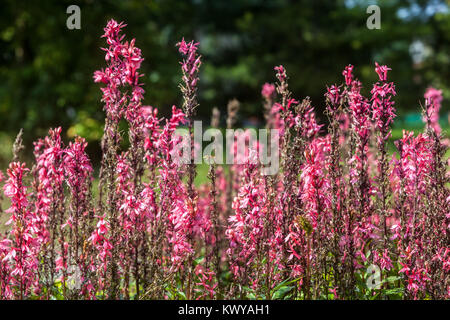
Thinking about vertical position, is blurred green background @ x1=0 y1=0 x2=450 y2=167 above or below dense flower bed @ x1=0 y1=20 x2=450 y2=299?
above

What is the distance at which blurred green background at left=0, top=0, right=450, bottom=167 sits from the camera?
15.3 metres

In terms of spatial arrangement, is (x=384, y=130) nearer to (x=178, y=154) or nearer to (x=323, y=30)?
(x=178, y=154)

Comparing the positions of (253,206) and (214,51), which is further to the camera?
(214,51)

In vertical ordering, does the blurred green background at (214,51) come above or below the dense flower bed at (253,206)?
above

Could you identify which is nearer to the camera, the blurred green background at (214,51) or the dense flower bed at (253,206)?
the dense flower bed at (253,206)

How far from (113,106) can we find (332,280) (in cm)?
198

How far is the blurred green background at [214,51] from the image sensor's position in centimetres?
1527

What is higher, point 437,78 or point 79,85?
point 437,78

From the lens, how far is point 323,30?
24094 millimetres

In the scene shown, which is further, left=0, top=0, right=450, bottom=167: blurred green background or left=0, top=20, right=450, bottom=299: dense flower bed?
left=0, top=0, right=450, bottom=167: blurred green background

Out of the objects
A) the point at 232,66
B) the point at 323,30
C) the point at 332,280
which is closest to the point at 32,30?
the point at 232,66

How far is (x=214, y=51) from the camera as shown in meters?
25.1

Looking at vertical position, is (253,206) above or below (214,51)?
below
